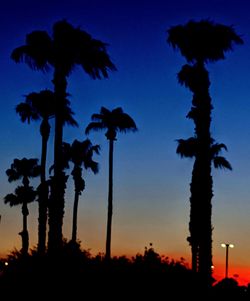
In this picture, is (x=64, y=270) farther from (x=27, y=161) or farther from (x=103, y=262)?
(x=27, y=161)

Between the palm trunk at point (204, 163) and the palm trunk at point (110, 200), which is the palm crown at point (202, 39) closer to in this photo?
the palm trunk at point (204, 163)

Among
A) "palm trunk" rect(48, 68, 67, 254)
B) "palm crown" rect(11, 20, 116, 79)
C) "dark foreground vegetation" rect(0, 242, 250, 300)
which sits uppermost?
"palm crown" rect(11, 20, 116, 79)

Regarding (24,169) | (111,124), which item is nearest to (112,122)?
(111,124)

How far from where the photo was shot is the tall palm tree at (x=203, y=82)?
85.5 ft

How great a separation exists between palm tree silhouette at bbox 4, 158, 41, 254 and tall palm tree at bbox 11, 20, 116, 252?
126 ft

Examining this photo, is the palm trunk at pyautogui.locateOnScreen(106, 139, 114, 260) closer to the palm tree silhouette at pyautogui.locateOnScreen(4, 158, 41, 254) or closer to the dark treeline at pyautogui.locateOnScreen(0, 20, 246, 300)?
the dark treeline at pyautogui.locateOnScreen(0, 20, 246, 300)

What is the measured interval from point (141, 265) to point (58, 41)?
10761 mm

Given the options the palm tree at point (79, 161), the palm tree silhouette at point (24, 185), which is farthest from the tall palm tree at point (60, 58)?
the palm tree silhouette at point (24, 185)

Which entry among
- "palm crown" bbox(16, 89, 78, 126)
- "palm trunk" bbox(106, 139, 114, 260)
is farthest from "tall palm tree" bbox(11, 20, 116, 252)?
"palm trunk" bbox(106, 139, 114, 260)

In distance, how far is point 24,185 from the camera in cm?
6450

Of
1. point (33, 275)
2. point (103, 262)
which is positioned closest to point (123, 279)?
point (103, 262)

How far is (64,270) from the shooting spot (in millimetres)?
18047

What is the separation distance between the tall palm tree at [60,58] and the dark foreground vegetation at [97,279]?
14.4 ft

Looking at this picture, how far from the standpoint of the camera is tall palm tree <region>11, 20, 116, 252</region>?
24.3 meters
